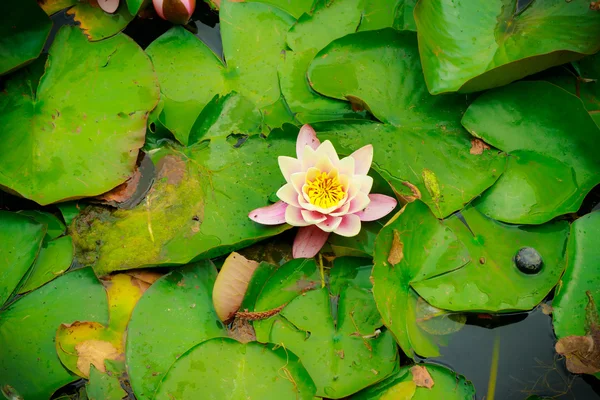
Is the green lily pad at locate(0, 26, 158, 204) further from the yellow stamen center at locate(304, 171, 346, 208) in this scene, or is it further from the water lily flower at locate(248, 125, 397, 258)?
the yellow stamen center at locate(304, 171, 346, 208)

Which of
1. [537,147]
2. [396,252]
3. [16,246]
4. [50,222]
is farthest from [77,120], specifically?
[537,147]

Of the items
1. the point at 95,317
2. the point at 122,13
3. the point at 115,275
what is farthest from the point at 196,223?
the point at 122,13

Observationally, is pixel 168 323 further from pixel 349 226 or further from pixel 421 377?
pixel 421 377

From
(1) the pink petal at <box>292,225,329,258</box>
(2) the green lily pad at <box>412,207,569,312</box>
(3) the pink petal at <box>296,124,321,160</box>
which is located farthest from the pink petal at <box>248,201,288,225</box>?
(2) the green lily pad at <box>412,207,569,312</box>

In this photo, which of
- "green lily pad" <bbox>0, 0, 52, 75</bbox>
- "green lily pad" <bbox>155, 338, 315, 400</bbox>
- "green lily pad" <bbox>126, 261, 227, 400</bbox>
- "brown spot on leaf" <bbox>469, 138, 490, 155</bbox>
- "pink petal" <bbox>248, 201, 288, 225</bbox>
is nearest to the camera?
"green lily pad" <bbox>155, 338, 315, 400</bbox>

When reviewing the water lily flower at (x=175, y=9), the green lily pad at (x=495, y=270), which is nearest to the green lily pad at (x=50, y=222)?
the water lily flower at (x=175, y=9)
